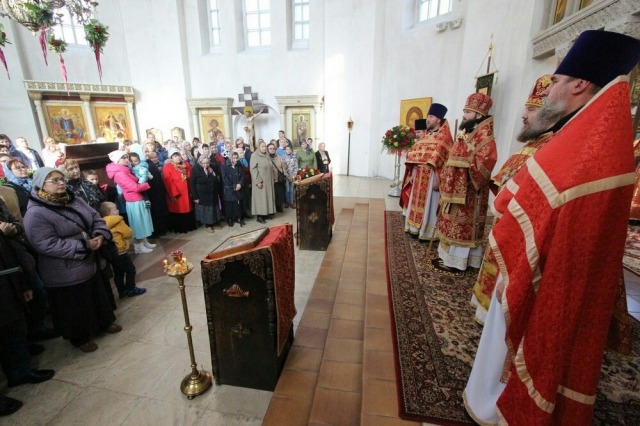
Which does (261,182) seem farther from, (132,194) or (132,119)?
(132,119)

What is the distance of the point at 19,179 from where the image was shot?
3486 millimetres

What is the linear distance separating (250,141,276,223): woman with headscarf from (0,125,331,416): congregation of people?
0.02m

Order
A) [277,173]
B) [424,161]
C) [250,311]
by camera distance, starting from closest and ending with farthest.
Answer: [250,311], [424,161], [277,173]

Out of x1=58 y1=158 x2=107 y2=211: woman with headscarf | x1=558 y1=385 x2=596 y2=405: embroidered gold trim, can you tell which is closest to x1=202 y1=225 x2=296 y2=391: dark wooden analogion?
x1=558 y1=385 x2=596 y2=405: embroidered gold trim

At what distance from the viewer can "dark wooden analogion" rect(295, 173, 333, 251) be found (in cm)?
466

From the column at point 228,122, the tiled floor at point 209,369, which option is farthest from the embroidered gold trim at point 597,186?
the column at point 228,122

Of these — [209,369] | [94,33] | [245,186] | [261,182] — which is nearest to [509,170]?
[209,369]

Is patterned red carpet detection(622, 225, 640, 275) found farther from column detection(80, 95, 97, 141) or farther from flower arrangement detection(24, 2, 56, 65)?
column detection(80, 95, 97, 141)

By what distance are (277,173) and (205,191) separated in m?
1.75

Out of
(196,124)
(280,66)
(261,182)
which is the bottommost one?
(261,182)

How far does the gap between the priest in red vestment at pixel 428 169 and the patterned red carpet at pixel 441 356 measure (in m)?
1.03

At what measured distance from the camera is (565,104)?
1375 millimetres

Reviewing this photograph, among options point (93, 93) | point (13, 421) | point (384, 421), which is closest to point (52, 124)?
point (93, 93)

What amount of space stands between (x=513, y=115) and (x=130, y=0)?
15.7 metres
